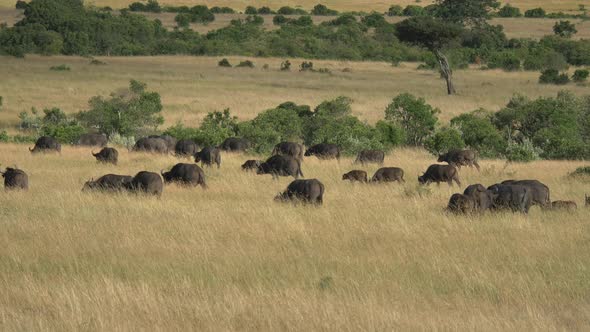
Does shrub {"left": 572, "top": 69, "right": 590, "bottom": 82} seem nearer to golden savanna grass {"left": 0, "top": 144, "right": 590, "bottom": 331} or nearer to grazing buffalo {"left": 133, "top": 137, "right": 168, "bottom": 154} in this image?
grazing buffalo {"left": 133, "top": 137, "right": 168, "bottom": 154}

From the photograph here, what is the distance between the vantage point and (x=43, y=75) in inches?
2021

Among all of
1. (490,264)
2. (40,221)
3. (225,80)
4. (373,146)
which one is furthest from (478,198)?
→ (225,80)

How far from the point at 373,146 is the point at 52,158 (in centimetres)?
905

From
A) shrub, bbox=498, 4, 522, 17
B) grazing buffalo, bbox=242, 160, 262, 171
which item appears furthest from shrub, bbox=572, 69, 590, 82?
shrub, bbox=498, 4, 522, 17

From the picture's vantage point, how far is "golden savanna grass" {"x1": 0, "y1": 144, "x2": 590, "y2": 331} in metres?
8.21

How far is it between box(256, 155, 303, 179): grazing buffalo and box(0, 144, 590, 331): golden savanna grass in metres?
1.71

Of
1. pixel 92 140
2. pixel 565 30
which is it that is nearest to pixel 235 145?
pixel 92 140

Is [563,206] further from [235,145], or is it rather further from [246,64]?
[246,64]

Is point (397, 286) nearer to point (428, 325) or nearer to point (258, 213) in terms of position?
point (428, 325)

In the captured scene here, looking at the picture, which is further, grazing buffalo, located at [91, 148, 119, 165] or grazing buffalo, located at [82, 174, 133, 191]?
grazing buffalo, located at [91, 148, 119, 165]

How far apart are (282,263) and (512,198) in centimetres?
490

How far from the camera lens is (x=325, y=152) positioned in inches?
893

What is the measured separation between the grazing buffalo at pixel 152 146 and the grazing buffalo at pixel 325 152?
12.5 ft

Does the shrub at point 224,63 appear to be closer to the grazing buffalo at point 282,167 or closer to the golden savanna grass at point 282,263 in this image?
the grazing buffalo at point 282,167
